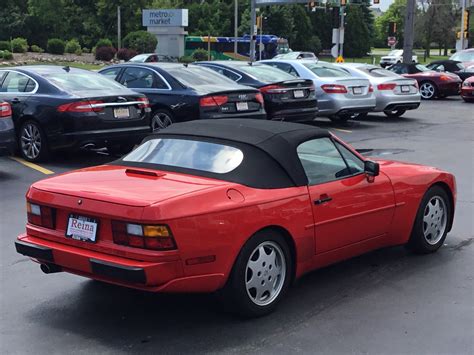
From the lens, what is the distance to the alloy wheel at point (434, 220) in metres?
6.24

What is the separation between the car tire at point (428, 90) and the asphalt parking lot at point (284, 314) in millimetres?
19359

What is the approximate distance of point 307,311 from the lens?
16.2ft

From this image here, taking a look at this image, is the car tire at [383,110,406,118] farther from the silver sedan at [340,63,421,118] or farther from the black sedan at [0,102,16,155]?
the black sedan at [0,102,16,155]

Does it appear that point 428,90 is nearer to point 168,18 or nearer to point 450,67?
point 450,67

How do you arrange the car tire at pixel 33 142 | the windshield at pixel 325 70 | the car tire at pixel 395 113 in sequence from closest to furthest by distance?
the car tire at pixel 33 142, the windshield at pixel 325 70, the car tire at pixel 395 113

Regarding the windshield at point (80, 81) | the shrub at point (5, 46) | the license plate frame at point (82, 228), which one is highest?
the shrub at point (5, 46)

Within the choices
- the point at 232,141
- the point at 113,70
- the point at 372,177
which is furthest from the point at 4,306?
the point at 113,70

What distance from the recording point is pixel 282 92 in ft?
47.8

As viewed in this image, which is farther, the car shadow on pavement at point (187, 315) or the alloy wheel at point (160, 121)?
the alloy wheel at point (160, 121)

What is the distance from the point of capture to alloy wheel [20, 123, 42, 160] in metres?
10.7

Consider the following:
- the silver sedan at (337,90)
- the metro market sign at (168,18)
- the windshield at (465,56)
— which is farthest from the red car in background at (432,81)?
the metro market sign at (168,18)

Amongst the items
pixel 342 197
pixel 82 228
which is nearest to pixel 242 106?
pixel 342 197

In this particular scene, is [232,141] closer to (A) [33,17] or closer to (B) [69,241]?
(B) [69,241]

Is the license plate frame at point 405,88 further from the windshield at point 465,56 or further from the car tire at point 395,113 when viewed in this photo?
the windshield at point 465,56
